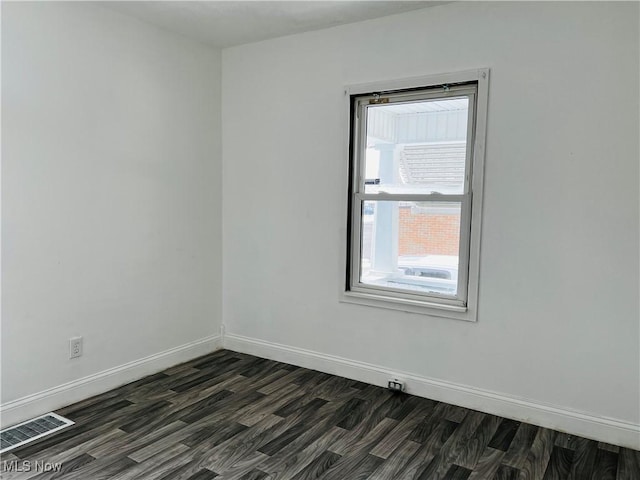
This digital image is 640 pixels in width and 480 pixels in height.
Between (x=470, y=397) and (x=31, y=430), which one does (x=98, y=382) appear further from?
(x=470, y=397)

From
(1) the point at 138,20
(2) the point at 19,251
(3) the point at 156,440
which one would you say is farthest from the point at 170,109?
(3) the point at 156,440

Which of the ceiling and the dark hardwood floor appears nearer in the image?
the dark hardwood floor

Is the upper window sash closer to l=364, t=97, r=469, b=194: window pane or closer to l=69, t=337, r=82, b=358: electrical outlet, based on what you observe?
l=364, t=97, r=469, b=194: window pane

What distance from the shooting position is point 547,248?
110 inches

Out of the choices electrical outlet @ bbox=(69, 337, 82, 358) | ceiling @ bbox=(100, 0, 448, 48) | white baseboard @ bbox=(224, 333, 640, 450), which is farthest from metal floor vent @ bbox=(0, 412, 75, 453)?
ceiling @ bbox=(100, 0, 448, 48)

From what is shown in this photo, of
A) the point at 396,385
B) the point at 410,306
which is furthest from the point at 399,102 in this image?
the point at 396,385

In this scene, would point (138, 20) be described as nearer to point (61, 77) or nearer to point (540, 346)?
point (61, 77)

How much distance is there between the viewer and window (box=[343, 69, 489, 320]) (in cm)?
304

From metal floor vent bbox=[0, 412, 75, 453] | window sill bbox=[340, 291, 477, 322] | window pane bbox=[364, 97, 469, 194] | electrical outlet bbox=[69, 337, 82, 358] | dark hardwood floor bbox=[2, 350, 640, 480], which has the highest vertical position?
window pane bbox=[364, 97, 469, 194]

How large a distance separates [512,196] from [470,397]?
4.23 feet

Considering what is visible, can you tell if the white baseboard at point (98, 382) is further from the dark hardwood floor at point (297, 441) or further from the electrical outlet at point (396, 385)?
the electrical outlet at point (396, 385)

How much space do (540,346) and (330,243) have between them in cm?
155

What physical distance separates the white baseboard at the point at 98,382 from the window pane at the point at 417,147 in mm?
1905

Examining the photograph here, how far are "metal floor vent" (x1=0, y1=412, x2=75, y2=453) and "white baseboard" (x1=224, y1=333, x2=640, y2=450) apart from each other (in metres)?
1.55
